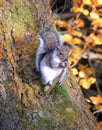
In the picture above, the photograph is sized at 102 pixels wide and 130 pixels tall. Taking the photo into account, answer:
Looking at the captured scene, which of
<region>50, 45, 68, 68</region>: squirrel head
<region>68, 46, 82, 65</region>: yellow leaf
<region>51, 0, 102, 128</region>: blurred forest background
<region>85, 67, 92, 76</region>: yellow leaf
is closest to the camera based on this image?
<region>50, 45, 68, 68</region>: squirrel head

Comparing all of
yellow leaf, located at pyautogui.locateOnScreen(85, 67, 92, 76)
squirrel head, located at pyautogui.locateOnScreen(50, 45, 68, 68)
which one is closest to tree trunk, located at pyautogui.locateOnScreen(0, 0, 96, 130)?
squirrel head, located at pyautogui.locateOnScreen(50, 45, 68, 68)

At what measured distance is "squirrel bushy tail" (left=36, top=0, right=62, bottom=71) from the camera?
192 centimetres

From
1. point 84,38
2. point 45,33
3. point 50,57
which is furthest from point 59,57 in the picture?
point 84,38

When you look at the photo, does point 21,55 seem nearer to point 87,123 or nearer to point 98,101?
point 87,123

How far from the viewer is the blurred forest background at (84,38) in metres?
3.56

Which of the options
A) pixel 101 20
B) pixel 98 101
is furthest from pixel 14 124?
pixel 101 20

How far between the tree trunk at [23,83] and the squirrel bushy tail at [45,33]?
0.06m

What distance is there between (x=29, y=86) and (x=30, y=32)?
0.35 meters

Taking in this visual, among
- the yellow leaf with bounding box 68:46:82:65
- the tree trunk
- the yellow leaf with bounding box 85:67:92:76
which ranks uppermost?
the tree trunk

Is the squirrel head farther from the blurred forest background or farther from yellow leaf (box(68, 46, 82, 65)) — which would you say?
yellow leaf (box(68, 46, 82, 65))

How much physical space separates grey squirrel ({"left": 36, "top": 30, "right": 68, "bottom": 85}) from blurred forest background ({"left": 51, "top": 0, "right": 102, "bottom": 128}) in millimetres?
1264

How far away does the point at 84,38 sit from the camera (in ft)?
13.8

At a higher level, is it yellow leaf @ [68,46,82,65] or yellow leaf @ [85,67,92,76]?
yellow leaf @ [68,46,82,65]

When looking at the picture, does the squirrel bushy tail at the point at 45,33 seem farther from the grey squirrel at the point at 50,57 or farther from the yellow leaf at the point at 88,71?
the yellow leaf at the point at 88,71
